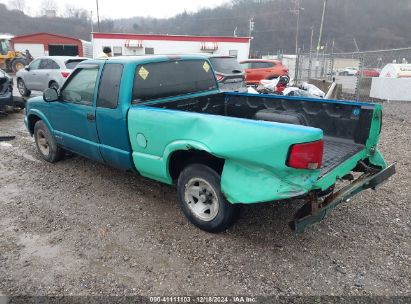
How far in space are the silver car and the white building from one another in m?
16.4

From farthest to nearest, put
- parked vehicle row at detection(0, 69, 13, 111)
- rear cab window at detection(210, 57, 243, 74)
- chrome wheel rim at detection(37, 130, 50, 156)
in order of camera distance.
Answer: rear cab window at detection(210, 57, 243, 74) < parked vehicle row at detection(0, 69, 13, 111) < chrome wheel rim at detection(37, 130, 50, 156)

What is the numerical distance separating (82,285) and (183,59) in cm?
295

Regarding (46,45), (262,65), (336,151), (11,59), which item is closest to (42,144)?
(336,151)

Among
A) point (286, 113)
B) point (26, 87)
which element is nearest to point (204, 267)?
point (286, 113)

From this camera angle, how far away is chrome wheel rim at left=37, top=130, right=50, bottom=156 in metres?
5.86

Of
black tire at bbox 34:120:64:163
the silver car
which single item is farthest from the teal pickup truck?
the silver car

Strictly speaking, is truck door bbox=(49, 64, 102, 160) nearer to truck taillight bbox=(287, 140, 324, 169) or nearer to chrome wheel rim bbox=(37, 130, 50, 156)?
chrome wheel rim bbox=(37, 130, 50, 156)

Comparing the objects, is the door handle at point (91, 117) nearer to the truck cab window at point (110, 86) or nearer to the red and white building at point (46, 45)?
the truck cab window at point (110, 86)

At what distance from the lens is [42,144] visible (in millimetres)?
5945

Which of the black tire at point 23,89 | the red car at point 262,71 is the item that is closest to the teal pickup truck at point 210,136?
the black tire at point 23,89

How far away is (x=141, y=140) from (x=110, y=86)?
84 cm

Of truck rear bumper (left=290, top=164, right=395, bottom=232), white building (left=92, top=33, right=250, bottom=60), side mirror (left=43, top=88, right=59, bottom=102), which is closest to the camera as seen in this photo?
truck rear bumper (left=290, top=164, right=395, bottom=232)

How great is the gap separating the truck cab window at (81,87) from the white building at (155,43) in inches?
1019

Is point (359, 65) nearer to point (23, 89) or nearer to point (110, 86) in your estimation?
point (110, 86)
